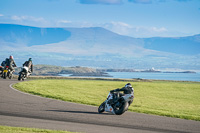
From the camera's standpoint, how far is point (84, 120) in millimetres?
15195

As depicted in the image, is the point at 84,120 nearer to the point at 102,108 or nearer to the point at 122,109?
the point at 122,109

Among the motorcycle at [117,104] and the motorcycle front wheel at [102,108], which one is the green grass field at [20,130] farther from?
the motorcycle front wheel at [102,108]

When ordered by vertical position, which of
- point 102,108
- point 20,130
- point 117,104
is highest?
point 117,104

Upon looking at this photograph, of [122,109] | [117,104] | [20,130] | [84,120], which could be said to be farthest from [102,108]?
[20,130]

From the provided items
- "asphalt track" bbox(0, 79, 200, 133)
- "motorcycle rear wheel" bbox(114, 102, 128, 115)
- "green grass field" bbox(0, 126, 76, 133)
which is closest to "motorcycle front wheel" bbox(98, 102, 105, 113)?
"asphalt track" bbox(0, 79, 200, 133)

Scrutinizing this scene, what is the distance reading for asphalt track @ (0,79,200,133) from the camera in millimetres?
13586

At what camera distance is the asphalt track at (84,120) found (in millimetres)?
13586

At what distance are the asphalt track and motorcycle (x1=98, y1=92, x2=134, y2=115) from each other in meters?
0.28

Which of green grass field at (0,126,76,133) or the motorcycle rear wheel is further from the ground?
the motorcycle rear wheel

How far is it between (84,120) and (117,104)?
2.32m

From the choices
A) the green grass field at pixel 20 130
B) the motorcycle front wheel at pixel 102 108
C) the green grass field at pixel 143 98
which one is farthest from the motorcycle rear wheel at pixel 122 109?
the green grass field at pixel 20 130

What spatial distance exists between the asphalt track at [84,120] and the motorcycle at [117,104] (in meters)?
0.28

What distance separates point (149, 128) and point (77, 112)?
449 cm

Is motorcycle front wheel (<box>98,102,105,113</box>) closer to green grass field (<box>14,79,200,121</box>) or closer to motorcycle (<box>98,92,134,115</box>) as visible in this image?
motorcycle (<box>98,92,134,115</box>)
